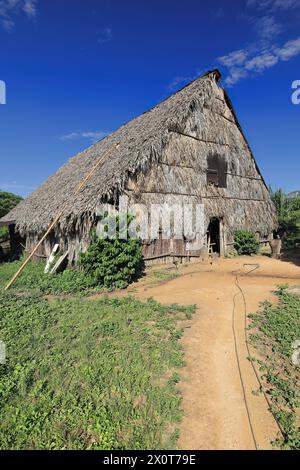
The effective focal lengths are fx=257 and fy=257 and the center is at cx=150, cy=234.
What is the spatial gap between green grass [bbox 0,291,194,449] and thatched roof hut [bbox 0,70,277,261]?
4.69m

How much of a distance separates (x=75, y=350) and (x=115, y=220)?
5.07 meters

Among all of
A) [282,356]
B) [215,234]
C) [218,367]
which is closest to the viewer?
[218,367]

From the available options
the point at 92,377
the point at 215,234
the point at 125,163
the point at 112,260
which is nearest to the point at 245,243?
the point at 215,234

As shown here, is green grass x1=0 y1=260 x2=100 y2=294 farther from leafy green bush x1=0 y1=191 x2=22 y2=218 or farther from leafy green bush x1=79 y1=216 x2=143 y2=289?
leafy green bush x1=0 y1=191 x2=22 y2=218

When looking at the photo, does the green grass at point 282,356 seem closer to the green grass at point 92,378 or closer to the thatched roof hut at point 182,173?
the green grass at point 92,378

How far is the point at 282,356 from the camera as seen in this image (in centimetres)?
497

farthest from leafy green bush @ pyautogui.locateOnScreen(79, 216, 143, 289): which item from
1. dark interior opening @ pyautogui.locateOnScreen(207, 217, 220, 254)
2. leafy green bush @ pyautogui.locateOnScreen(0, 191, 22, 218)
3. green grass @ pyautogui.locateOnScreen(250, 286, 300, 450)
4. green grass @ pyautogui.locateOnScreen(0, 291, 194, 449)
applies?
leafy green bush @ pyautogui.locateOnScreen(0, 191, 22, 218)

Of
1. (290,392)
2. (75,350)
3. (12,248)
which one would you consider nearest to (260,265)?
(290,392)

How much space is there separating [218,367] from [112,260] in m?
5.47

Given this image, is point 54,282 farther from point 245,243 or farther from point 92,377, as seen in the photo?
point 245,243

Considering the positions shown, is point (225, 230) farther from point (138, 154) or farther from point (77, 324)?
point (77, 324)

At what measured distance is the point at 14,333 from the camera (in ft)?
19.6

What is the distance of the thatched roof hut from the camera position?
35.7 feet

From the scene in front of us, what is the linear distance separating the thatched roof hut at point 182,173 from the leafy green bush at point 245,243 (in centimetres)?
54
